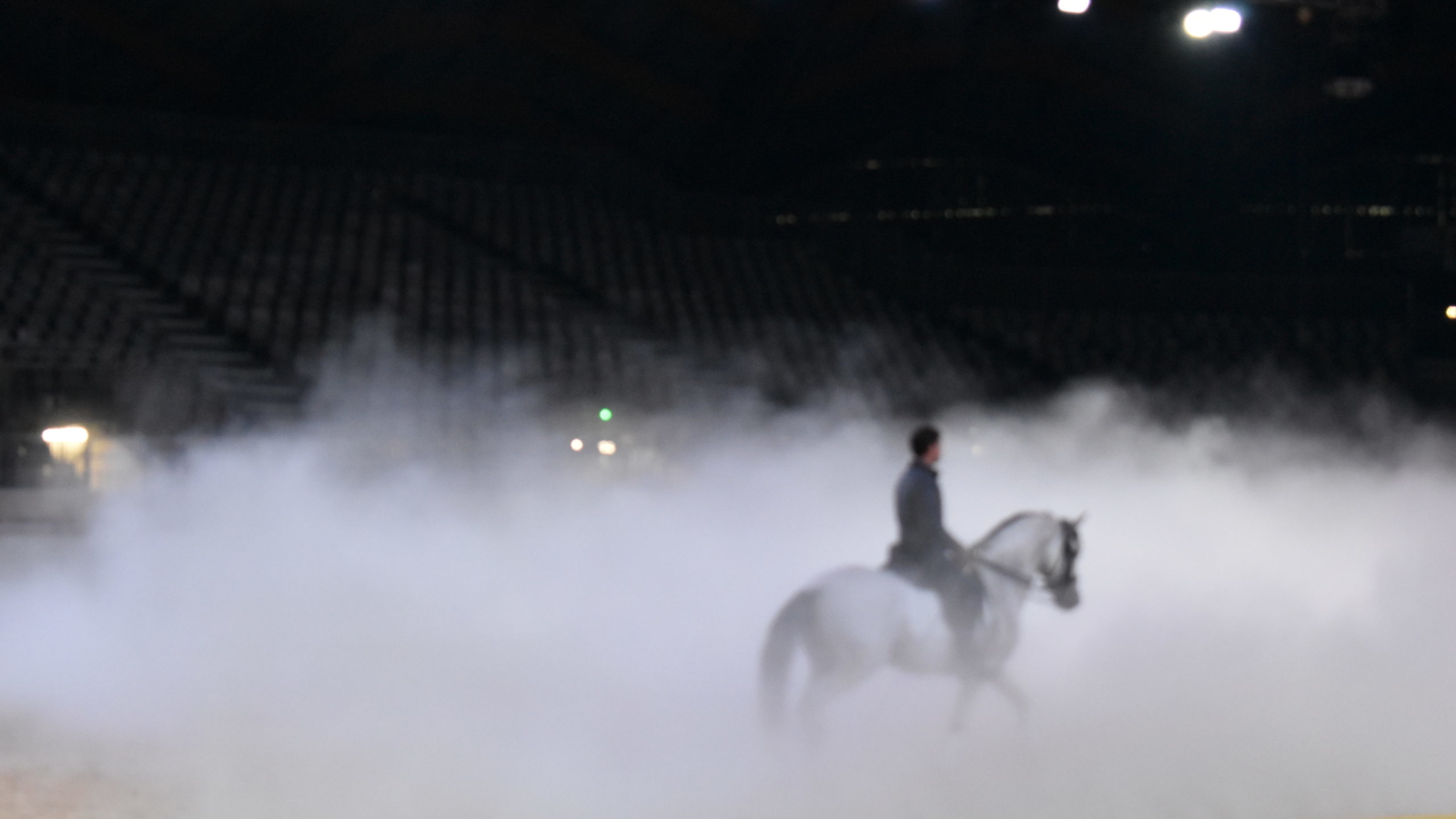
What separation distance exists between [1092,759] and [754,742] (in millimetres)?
1490

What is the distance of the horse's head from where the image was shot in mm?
7480

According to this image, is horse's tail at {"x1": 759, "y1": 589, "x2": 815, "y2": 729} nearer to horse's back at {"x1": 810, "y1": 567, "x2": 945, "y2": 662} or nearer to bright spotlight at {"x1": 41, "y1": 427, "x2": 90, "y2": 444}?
horse's back at {"x1": 810, "y1": 567, "x2": 945, "y2": 662}

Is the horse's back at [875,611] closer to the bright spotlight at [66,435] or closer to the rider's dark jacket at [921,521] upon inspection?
Result: the rider's dark jacket at [921,521]

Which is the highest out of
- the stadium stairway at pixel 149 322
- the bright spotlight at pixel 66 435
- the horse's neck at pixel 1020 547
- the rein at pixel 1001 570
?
the stadium stairway at pixel 149 322

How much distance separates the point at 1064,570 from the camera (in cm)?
754

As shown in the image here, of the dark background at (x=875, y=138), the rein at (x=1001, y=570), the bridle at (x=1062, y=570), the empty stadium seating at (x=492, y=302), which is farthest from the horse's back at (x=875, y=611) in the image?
the dark background at (x=875, y=138)

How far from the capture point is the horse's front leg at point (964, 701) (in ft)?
24.1

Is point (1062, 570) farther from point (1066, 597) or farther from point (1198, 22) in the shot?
point (1198, 22)

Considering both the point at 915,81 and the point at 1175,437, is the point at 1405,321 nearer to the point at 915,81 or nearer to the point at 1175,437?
the point at 1175,437

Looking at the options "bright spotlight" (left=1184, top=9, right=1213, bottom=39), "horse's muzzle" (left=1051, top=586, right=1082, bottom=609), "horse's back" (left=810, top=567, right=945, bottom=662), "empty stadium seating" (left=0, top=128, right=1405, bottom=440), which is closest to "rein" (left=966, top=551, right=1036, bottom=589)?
"horse's muzzle" (left=1051, top=586, right=1082, bottom=609)

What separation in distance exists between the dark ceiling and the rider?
47.0 ft

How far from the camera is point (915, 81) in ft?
73.2

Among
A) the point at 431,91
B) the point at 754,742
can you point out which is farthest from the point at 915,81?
the point at 754,742

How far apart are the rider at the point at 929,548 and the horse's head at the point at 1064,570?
1.46ft
